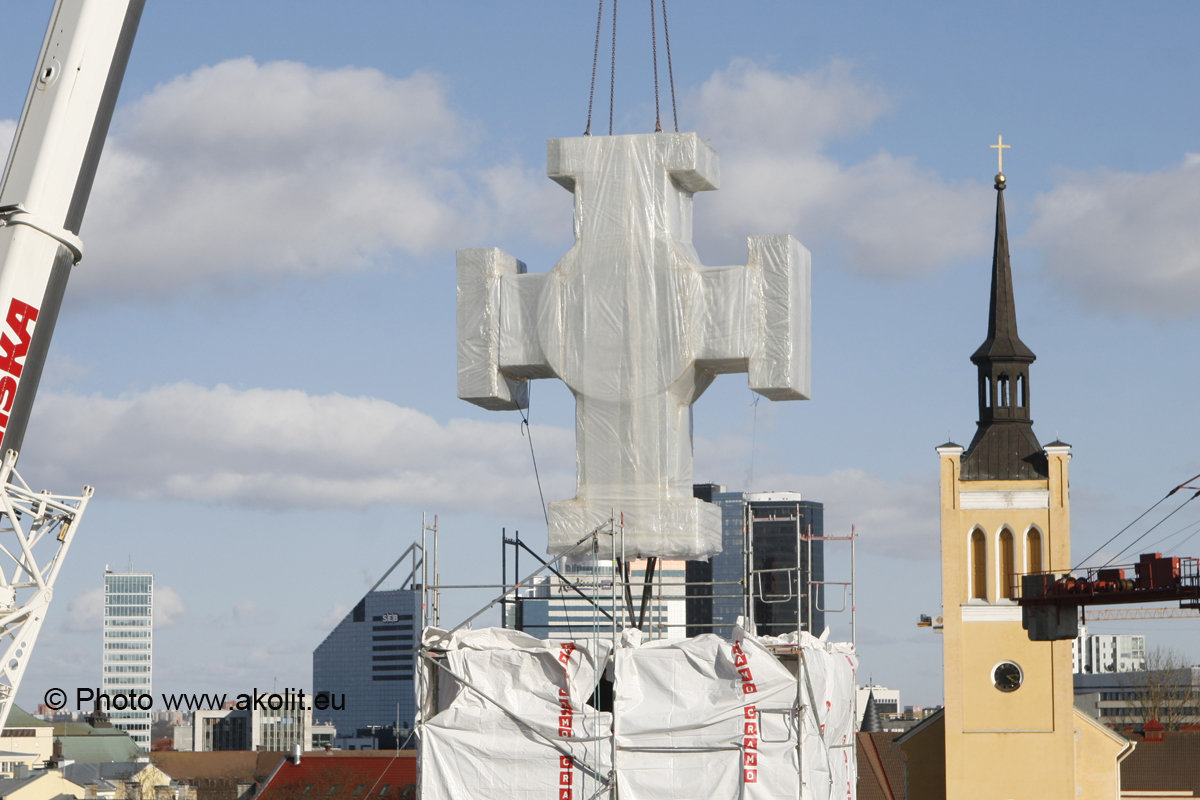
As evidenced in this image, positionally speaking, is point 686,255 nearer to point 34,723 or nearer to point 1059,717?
point 1059,717

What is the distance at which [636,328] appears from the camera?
80.2 ft

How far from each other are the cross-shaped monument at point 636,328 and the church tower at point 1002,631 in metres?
30.4

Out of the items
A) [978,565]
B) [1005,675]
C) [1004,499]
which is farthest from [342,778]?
[1004,499]

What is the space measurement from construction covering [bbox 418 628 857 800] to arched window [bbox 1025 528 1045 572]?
30.9 meters

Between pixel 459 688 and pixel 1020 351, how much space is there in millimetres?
35331

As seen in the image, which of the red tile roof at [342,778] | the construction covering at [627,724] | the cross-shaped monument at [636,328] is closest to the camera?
the construction covering at [627,724]

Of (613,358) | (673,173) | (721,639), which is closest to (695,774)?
(721,639)

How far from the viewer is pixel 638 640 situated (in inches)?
949

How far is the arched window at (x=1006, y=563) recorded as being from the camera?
53812 mm

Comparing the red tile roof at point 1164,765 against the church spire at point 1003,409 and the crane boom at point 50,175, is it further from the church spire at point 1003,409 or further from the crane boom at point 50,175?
the crane boom at point 50,175

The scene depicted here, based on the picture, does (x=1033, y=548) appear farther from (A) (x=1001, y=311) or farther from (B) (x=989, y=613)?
(A) (x=1001, y=311)

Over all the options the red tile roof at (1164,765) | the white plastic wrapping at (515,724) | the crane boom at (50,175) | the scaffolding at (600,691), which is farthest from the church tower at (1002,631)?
the crane boom at (50,175)

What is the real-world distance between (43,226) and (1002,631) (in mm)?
38969

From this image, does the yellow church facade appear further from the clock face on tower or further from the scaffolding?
the scaffolding
